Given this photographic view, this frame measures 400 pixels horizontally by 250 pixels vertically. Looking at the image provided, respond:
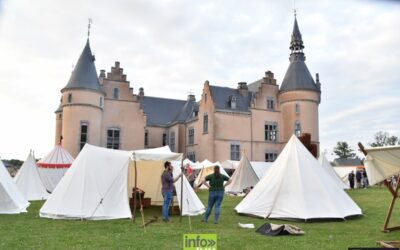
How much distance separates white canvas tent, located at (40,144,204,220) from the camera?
35.9 ft

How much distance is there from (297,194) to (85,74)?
2690 cm

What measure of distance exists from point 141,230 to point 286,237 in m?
3.41

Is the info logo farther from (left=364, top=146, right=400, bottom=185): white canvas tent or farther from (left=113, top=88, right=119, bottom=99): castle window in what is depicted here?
(left=113, top=88, right=119, bottom=99): castle window

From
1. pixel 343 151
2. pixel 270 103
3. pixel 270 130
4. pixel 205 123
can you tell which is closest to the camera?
pixel 205 123

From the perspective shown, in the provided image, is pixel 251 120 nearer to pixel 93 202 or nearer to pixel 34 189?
pixel 34 189

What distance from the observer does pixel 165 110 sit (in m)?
43.0

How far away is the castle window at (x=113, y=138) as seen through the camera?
35750mm

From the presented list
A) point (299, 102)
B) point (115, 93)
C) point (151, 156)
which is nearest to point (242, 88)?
point (299, 102)

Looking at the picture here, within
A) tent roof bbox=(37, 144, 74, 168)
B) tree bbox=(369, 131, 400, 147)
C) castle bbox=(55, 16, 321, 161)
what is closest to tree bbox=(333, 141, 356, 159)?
tree bbox=(369, 131, 400, 147)

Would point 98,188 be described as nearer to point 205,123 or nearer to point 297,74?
point 205,123

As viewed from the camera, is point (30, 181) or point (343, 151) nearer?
point (30, 181)

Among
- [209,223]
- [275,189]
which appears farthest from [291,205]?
[209,223]

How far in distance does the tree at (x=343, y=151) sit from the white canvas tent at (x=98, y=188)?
7820cm

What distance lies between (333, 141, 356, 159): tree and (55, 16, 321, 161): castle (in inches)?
1985
